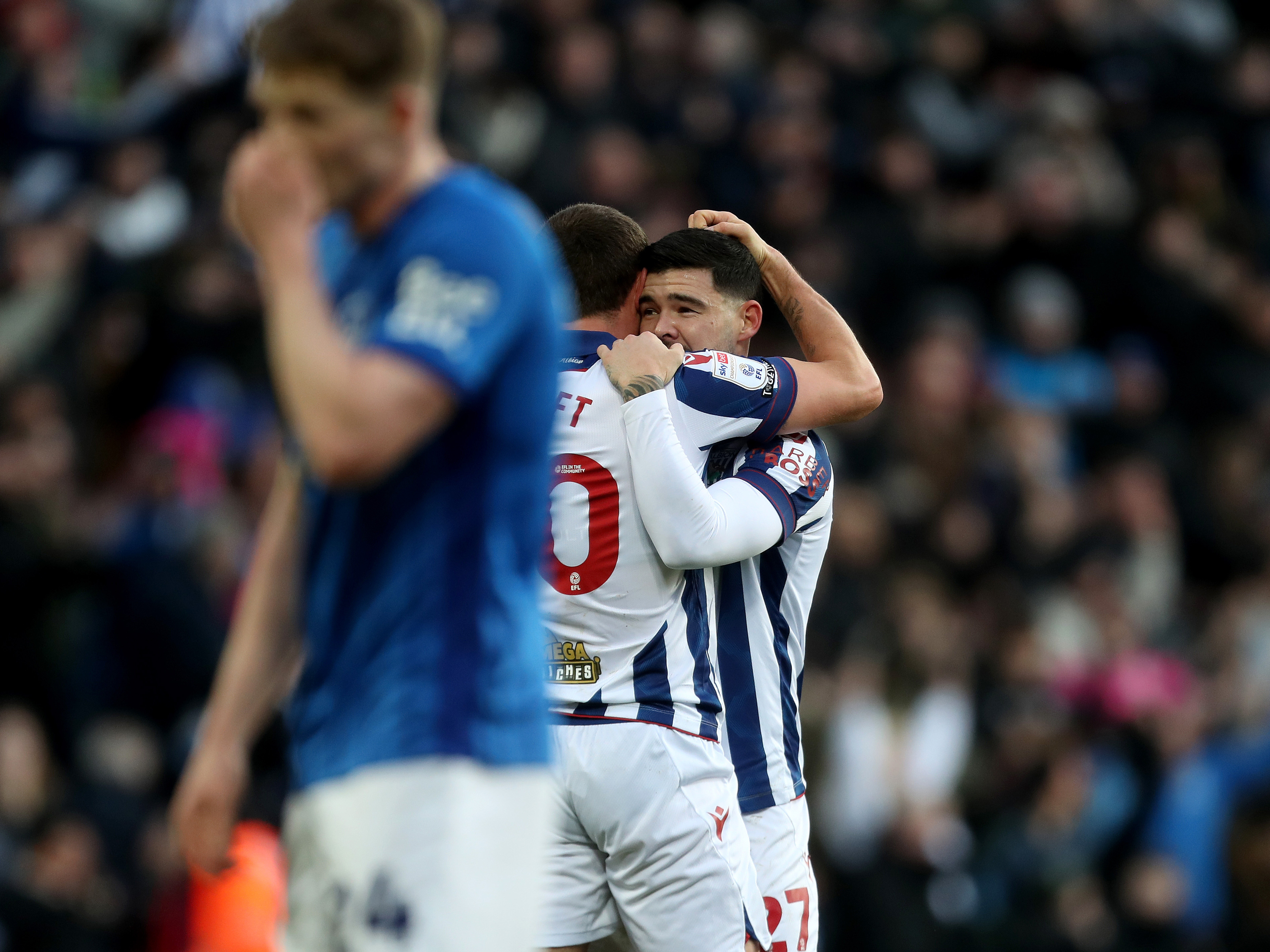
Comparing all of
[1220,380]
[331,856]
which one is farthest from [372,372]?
[1220,380]

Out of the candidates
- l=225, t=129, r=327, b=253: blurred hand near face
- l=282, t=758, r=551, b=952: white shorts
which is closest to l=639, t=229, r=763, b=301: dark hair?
l=225, t=129, r=327, b=253: blurred hand near face

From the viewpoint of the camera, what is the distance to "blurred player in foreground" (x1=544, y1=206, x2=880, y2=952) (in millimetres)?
4082

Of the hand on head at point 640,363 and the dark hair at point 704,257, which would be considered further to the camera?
the dark hair at point 704,257

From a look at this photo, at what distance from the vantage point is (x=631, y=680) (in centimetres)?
413

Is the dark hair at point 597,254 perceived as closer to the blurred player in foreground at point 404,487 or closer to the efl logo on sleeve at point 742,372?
the efl logo on sleeve at point 742,372

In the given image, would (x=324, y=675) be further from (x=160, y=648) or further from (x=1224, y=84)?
(x=1224, y=84)

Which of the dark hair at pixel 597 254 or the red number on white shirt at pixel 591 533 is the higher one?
the dark hair at pixel 597 254

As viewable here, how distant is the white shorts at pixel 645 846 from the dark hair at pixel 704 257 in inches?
47.9

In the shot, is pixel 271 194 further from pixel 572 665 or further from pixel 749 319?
pixel 749 319

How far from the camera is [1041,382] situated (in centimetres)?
1330

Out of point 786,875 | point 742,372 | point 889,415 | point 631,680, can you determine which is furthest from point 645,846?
point 889,415

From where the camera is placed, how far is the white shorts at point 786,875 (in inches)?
171

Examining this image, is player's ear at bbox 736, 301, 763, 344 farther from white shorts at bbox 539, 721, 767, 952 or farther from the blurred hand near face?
the blurred hand near face

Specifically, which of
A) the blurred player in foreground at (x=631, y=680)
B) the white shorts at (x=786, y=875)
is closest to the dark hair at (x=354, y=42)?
the blurred player in foreground at (x=631, y=680)
